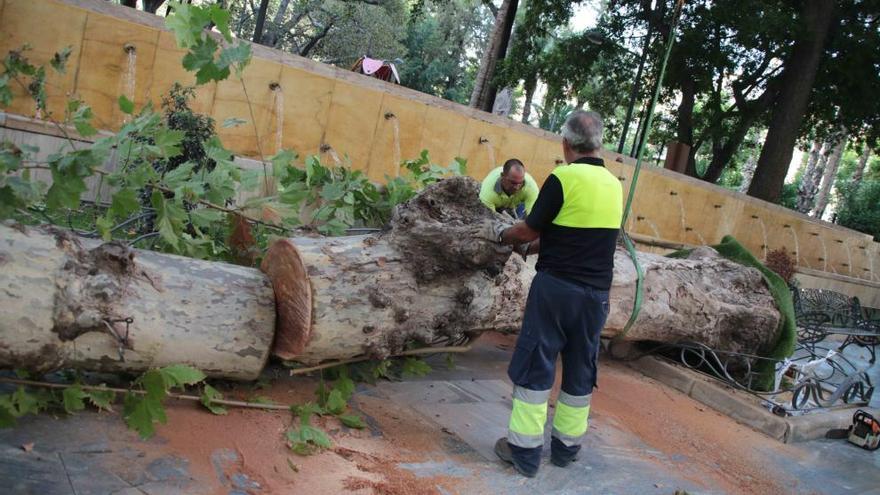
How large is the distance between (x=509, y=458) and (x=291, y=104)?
6032mm

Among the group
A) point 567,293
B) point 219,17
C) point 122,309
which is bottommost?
point 122,309

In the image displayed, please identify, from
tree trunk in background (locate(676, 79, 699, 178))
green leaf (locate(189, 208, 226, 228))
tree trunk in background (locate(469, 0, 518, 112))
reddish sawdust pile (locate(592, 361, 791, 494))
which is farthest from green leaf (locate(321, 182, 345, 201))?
tree trunk in background (locate(676, 79, 699, 178))

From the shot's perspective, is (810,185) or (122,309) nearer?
(122,309)

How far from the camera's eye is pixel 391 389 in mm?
4449

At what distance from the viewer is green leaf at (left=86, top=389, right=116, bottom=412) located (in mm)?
3164

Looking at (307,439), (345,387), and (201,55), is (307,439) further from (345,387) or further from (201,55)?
(201,55)

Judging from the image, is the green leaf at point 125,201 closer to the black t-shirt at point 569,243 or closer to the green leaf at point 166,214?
the green leaf at point 166,214

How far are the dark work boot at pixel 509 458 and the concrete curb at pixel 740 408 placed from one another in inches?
112

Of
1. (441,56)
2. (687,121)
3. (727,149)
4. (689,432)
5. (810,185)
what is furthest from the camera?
(441,56)

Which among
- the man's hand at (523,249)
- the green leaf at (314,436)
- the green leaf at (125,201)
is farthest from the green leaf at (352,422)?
the green leaf at (125,201)

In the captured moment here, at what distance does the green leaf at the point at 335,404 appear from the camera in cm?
379

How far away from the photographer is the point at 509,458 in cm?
374

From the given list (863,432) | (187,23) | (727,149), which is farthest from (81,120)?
(727,149)

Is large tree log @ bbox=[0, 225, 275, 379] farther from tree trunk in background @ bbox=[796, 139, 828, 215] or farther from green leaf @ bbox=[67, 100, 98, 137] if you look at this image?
tree trunk in background @ bbox=[796, 139, 828, 215]
